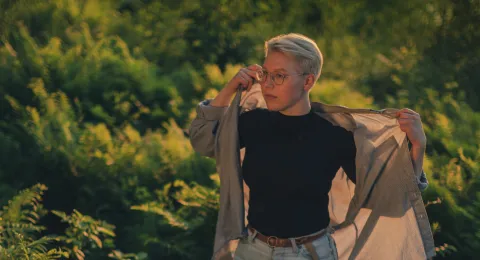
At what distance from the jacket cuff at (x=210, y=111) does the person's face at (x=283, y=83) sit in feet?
1.17

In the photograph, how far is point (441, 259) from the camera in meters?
7.62

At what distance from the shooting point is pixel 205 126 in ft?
16.9

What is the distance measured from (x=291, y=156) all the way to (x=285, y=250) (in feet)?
1.82

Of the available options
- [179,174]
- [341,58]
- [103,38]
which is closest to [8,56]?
[103,38]

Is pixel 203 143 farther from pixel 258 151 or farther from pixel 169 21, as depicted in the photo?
pixel 169 21

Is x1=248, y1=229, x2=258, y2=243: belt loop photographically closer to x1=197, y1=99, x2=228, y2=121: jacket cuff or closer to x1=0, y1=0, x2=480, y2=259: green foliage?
x1=197, y1=99, x2=228, y2=121: jacket cuff

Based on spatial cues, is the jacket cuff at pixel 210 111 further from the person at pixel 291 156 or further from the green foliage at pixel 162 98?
the green foliage at pixel 162 98

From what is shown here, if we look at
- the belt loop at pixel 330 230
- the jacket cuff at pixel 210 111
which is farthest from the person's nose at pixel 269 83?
the belt loop at pixel 330 230

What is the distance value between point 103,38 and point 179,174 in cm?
542

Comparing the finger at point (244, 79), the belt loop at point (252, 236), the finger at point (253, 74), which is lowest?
the belt loop at point (252, 236)

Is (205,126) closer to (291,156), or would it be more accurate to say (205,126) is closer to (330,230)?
(291,156)

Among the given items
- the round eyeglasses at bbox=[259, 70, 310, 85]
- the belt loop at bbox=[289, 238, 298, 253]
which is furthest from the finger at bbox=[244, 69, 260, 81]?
the belt loop at bbox=[289, 238, 298, 253]

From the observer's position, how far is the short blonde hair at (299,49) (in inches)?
187

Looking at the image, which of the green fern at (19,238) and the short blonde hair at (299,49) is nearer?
the short blonde hair at (299,49)
